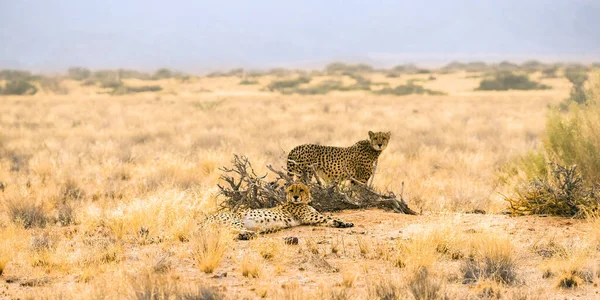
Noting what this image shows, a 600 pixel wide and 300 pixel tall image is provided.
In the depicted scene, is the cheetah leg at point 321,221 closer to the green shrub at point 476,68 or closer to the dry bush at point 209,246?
the dry bush at point 209,246

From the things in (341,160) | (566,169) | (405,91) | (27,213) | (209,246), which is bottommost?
(405,91)

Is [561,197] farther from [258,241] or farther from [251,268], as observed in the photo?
[251,268]

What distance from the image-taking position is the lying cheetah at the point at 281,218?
7602mm

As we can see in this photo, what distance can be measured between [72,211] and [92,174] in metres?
3.50

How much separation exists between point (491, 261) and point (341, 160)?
3.12 meters

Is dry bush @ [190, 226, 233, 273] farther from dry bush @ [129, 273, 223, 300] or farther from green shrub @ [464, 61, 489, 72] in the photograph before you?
green shrub @ [464, 61, 489, 72]

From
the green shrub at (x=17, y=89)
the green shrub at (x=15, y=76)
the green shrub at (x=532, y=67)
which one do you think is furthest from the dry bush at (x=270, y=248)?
the green shrub at (x=532, y=67)

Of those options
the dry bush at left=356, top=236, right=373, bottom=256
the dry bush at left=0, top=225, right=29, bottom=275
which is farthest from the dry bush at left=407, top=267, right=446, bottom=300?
the dry bush at left=0, top=225, right=29, bottom=275

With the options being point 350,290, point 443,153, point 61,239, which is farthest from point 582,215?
point 443,153

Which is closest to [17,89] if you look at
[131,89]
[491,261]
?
[131,89]

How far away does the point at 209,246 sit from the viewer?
21.8 ft

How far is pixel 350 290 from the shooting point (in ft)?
19.3

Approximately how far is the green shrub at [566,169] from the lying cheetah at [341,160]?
67.1 inches

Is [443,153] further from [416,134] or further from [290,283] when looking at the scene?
[290,283]
